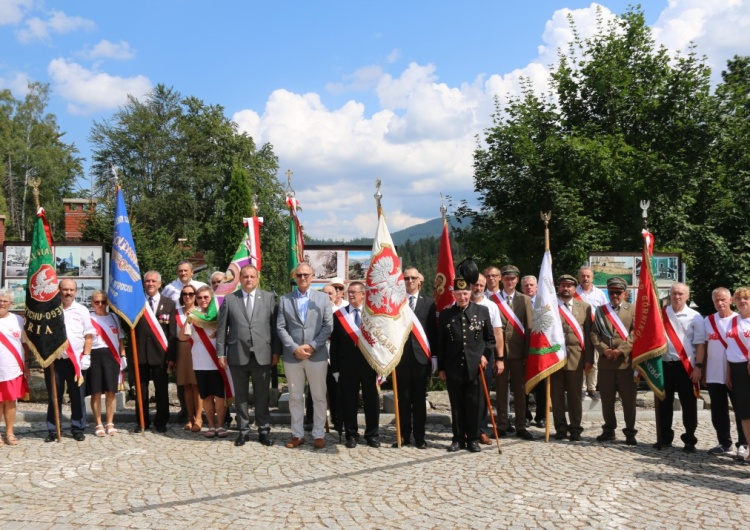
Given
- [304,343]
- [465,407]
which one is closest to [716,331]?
[465,407]

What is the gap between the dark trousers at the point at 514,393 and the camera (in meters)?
8.33

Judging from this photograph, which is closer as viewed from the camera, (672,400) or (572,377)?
(672,400)

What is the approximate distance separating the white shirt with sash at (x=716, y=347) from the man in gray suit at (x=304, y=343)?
13.9ft

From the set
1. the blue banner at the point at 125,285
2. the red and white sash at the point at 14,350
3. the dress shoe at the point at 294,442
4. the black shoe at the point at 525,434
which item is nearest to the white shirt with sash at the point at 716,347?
the black shoe at the point at 525,434

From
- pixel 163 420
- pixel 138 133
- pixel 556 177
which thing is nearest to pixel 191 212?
pixel 138 133

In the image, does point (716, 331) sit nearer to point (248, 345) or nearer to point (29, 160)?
point (248, 345)

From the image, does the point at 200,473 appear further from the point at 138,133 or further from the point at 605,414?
the point at 138,133

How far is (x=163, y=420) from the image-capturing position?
880 centimetres

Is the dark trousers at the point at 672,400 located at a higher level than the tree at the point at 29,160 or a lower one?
lower

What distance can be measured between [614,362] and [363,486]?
366 cm

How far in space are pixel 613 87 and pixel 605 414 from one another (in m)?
14.0

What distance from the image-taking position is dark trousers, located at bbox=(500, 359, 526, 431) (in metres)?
8.33

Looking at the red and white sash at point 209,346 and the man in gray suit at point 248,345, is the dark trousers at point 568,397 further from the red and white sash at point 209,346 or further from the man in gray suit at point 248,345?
the red and white sash at point 209,346

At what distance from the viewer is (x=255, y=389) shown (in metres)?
8.06
